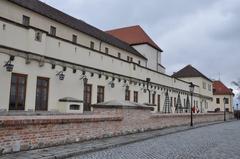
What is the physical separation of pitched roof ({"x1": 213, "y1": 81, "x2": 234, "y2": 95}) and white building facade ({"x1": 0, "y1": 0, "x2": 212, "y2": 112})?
51.4 m

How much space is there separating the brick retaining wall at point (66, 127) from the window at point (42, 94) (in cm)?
544

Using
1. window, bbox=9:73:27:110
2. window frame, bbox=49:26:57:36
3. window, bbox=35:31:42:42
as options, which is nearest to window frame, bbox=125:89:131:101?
window frame, bbox=49:26:57:36

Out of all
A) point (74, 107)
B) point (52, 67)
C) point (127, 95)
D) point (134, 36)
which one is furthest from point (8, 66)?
point (134, 36)

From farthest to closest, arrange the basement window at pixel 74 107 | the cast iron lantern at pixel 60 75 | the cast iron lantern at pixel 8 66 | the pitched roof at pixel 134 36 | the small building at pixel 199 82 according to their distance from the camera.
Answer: the small building at pixel 199 82, the pitched roof at pixel 134 36, the basement window at pixel 74 107, the cast iron lantern at pixel 60 75, the cast iron lantern at pixel 8 66

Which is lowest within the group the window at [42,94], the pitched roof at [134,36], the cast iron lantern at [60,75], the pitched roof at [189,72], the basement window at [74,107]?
the basement window at [74,107]

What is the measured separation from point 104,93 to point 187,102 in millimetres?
23105

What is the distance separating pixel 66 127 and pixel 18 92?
24.0 feet

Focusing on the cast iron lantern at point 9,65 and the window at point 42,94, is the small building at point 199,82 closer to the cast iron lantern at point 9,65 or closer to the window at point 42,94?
the window at point 42,94

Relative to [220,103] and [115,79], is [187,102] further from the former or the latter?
[220,103]

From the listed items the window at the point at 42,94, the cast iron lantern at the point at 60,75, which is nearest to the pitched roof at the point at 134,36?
the cast iron lantern at the point at 60,75

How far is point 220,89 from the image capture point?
78.0 meters

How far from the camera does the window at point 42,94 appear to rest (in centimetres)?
1777

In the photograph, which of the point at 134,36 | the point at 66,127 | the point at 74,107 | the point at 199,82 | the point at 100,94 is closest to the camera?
the point at 66,127

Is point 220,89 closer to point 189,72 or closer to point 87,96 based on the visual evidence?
point 189,72
